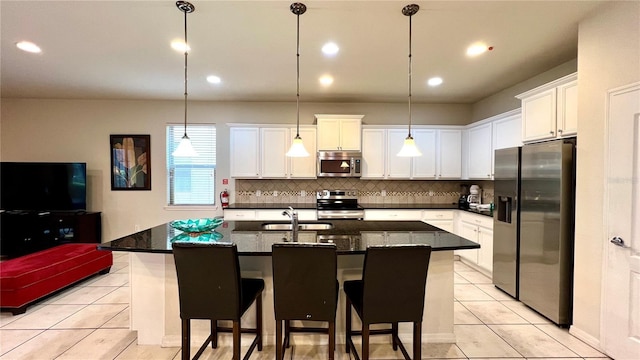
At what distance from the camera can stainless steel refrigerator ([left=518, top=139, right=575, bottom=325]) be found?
2578 millimetres

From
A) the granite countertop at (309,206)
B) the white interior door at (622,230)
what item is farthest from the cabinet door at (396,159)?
the white interior door at (622,230)

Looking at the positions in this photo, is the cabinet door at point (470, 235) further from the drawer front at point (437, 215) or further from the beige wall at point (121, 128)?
the beige wall at point (121, 128)

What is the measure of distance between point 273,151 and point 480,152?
335 cm

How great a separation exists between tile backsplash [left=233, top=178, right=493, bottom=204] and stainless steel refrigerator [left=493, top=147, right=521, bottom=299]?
5.75 feet

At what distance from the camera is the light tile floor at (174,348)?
7.39 feet

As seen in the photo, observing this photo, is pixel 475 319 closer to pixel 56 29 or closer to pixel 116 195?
pixel 56 29

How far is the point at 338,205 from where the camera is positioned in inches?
188

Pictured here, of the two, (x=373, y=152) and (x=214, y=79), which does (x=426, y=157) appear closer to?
(x=373, y=152)

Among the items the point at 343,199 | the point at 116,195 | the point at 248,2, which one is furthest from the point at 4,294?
the point at 343,199

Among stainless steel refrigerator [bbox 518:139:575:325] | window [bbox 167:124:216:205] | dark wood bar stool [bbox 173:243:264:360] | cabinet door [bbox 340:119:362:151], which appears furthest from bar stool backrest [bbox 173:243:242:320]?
window [bbox 167:124:216:205]

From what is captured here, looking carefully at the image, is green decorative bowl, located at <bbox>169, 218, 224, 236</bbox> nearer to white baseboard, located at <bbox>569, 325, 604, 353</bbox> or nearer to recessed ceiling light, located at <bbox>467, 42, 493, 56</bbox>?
recessed ceiling light, located at <bbox>467, 42, 493, 56</bbox>

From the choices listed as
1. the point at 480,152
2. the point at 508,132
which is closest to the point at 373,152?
the point at 480,152

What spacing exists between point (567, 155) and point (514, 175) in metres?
0.61

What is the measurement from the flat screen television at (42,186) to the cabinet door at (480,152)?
6.56 metres
